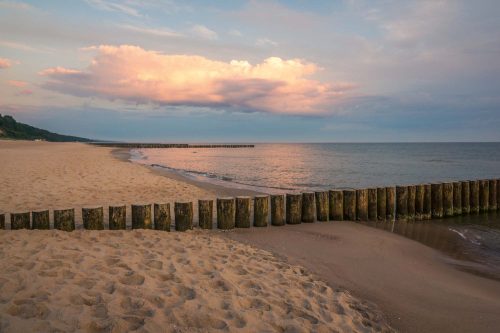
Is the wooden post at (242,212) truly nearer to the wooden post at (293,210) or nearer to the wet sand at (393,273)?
the wet sand at (393,273)

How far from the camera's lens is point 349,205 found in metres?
8.98

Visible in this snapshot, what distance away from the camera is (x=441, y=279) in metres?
5.48

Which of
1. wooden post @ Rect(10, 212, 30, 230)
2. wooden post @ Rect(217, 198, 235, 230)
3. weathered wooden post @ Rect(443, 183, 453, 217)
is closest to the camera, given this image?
wooden post @ Rect(10, 212, 30, 230)

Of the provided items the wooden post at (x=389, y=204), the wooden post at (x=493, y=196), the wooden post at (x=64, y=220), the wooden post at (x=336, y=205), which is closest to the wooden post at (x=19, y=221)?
the wooden post at (x=64, y=220)

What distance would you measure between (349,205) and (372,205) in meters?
0.77

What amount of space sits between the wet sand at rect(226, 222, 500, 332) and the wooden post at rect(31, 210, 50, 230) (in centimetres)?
338

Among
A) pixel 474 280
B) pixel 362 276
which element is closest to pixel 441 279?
pixel 474 280

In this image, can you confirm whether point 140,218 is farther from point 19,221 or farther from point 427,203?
point 427,203

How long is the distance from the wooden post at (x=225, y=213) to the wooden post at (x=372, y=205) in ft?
12.7

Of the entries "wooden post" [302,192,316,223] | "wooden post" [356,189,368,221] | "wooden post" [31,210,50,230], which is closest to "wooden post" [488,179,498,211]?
"wooden post" [356,189,368,221]

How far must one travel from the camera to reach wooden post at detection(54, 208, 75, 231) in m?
6.43

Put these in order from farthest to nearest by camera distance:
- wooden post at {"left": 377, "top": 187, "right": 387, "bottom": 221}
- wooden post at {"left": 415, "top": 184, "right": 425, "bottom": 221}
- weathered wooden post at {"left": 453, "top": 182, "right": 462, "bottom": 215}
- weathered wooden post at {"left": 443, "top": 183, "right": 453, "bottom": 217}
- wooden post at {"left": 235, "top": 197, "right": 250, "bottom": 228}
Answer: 1. weathered wooden post at {"left": 453, "top": 182, "right": 462, "bottom": 215}
2. weathered wooden post at {"left": 443, "top": 183, "right": 453, "bottom": 217}
3. wooden post at {"left": 415, "top": 184, "right": 425, "bottom": 221}
4. wooden post at {"left": 377, "top": 187, "right": 387, "bottom": 221}
5. wooden post at {"left": 235, "top": 197, "right": 250, "bottom": 228}

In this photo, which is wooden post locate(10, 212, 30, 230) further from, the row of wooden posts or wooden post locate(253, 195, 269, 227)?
wooden post locate(253, 195, 269, 227)

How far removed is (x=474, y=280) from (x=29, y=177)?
14942mm
